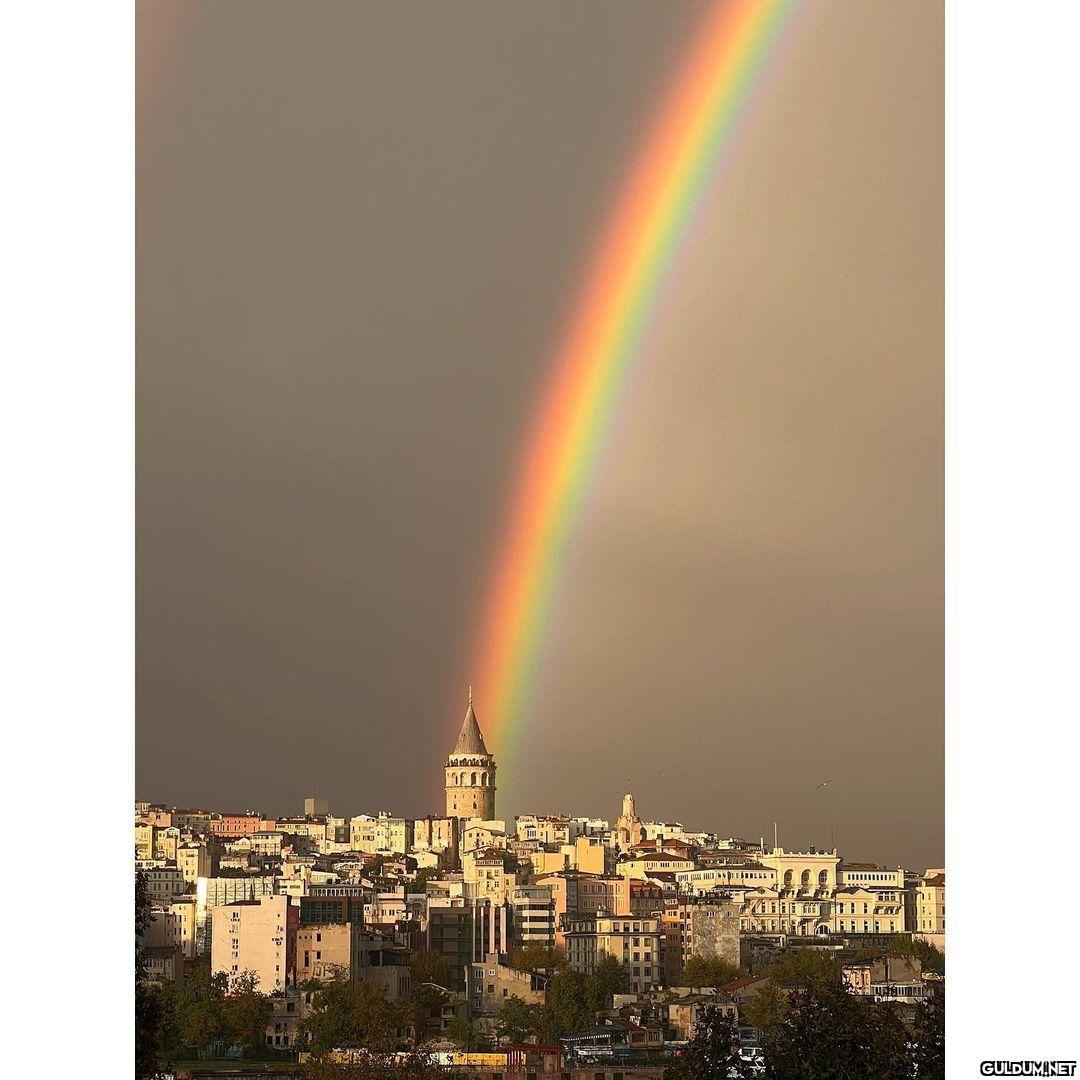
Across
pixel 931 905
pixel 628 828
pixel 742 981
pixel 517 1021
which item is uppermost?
pixel 628 828

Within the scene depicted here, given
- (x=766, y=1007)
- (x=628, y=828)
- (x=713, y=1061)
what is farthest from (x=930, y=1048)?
(x=628, y=828)

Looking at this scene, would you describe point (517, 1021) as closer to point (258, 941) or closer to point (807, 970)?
point (258, 941)

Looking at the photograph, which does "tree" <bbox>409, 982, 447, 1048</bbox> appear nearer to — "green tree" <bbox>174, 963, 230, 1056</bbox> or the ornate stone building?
"green tree" <bbox>174, 963, 230, 1056</bbox>

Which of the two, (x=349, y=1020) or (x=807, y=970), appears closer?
(x=349, y=1020)

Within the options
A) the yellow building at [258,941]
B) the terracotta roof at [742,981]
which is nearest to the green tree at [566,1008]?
the terracotta roof at [742,981]

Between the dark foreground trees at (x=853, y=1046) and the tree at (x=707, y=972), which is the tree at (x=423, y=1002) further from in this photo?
the dark foreground trees at (x=853, y=1046)
